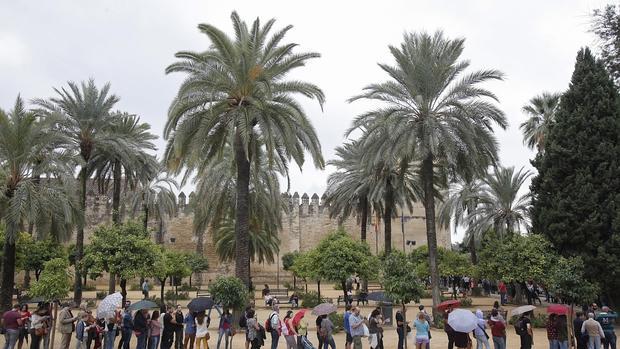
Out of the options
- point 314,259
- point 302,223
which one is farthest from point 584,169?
point 302,223

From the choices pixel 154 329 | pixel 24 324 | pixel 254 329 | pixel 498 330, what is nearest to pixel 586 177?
pixel 498 330

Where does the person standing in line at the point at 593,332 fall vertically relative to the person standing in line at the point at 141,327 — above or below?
below

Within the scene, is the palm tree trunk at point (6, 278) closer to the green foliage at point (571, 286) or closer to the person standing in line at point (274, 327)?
the person standing in line at point (274, 327)

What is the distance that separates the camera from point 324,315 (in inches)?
480

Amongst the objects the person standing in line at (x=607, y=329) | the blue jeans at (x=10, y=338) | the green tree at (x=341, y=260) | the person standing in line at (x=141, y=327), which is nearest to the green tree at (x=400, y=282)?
the person standing in line at (x=607, y=329)

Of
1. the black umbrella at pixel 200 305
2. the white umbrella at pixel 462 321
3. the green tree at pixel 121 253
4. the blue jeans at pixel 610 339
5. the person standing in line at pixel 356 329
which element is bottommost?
the blue jeans at pixel 610 339

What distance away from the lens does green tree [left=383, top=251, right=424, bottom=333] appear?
15203mm

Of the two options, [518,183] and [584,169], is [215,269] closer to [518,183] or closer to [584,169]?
[518,183]

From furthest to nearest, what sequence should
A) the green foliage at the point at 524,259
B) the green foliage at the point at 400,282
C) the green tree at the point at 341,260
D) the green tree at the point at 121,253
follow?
the green tree at the point at 341,260 → the green foliage at the point at 524,259 → the green tree at the point at 121,253 → the green foliage at the point at 400,282

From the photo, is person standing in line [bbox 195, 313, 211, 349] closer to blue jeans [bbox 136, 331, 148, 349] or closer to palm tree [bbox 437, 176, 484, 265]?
blue jeans [bbox 136, 331, 148, 349]

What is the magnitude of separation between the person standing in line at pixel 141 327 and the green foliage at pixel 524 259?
50.5 ft

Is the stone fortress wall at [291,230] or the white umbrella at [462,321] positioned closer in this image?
the white umbrella at [462,321]

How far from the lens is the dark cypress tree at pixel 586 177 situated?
1923cm

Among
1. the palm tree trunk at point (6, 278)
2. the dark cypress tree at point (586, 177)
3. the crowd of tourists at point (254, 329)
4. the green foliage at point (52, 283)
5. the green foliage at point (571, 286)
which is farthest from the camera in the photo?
the dark cypress tree at point (586, 177)
